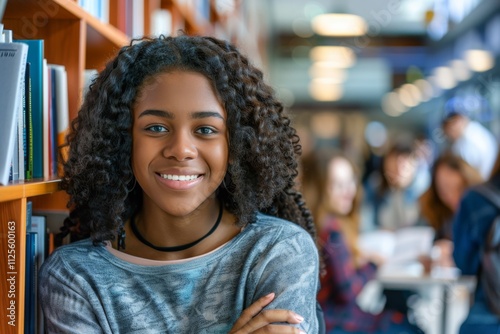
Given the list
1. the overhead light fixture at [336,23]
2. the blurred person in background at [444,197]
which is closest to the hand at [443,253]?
the blurred person in background at [444,197]

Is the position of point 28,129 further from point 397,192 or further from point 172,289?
point 397,192

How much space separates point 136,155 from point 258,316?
401mm

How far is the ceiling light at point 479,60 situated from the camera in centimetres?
734

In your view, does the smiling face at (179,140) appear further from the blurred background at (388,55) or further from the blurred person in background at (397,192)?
the blurred person in background at (397,192)

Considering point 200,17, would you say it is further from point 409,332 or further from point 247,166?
point 247,166

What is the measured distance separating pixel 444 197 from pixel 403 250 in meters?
0.37

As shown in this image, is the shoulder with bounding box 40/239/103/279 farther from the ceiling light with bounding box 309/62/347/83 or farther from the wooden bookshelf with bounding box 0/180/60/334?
the ceiling light with bounding box 309/62/347/83

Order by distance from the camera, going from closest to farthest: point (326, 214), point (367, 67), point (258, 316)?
point (258, 316), point (326, 214), point (367, 67)

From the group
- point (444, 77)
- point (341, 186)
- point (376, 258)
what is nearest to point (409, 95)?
point (444, 77)

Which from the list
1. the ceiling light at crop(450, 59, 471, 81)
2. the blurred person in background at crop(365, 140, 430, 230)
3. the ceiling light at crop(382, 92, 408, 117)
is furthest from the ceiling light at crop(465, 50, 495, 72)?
the ceiling light at crop(382, 92, 408, 117)

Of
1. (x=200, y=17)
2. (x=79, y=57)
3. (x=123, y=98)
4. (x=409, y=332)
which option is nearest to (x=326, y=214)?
(x=409, y=332)

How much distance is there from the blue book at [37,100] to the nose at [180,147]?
318 millimetres

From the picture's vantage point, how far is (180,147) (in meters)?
1.28

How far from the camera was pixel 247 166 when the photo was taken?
143 centimetres
